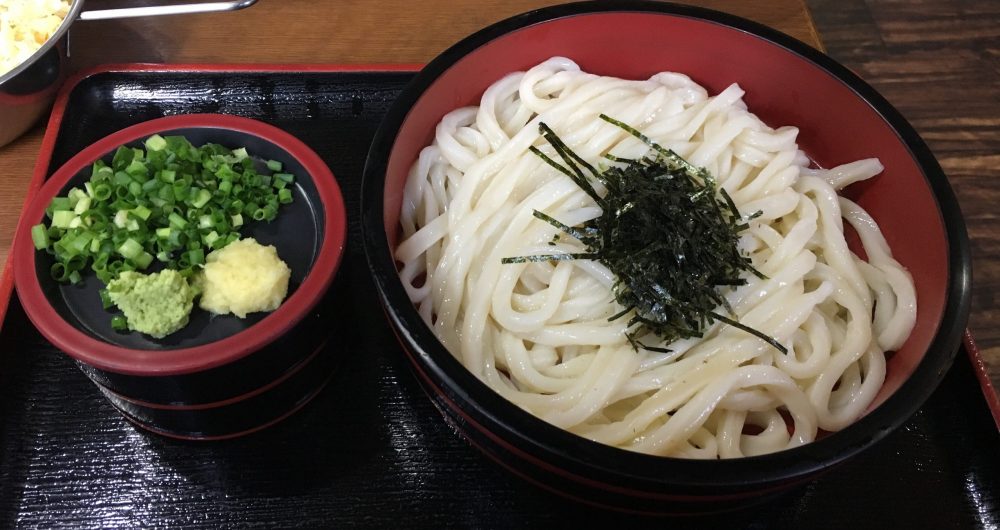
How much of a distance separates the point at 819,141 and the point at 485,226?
0.83 meters

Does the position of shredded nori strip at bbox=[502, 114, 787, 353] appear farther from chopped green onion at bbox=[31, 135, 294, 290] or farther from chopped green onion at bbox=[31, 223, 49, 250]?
chopped green onion at bbox=[31, 223, 49, 250]

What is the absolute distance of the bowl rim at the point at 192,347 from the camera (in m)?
1.16

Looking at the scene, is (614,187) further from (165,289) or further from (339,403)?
(165,289)

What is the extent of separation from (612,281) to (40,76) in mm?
1466

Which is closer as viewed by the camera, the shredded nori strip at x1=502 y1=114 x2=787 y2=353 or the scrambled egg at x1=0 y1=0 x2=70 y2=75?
the shredded nori strip at x1=502 y1=114 x2=787 y2=353

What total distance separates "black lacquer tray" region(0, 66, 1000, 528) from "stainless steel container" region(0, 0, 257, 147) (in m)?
0.58

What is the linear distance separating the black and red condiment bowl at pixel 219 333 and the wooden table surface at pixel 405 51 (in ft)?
1.65

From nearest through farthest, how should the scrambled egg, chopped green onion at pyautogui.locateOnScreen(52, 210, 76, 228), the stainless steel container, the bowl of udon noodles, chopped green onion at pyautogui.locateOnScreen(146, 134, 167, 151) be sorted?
the bowl of udon noodles
chopped green onion at pyautogui.locateOnScreen(52, 210, 76, 228)
chopped green onion at pyautogui.locateOnScreen(146, 134, 167, 151)
the stainless steel container
the scrambled egg

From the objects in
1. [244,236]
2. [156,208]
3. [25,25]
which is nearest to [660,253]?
[244,236]

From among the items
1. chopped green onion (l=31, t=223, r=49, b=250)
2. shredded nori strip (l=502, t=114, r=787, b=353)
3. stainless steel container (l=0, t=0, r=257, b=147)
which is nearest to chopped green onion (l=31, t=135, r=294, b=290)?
chopped green onion (l=31, t=223, r=49, b=250)

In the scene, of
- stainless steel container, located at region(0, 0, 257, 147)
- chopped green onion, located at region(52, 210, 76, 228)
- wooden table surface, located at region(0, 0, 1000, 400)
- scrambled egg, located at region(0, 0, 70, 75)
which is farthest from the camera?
wooden table surface, located at region(0, 0, 1000, 400)

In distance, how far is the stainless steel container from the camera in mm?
1653

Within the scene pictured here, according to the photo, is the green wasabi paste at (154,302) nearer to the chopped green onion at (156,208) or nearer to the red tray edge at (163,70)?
the chopped green onion at (156,208)

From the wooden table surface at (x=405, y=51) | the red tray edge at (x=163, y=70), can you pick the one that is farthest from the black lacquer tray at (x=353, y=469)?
the wooden table surface at (x=405, y=51)
